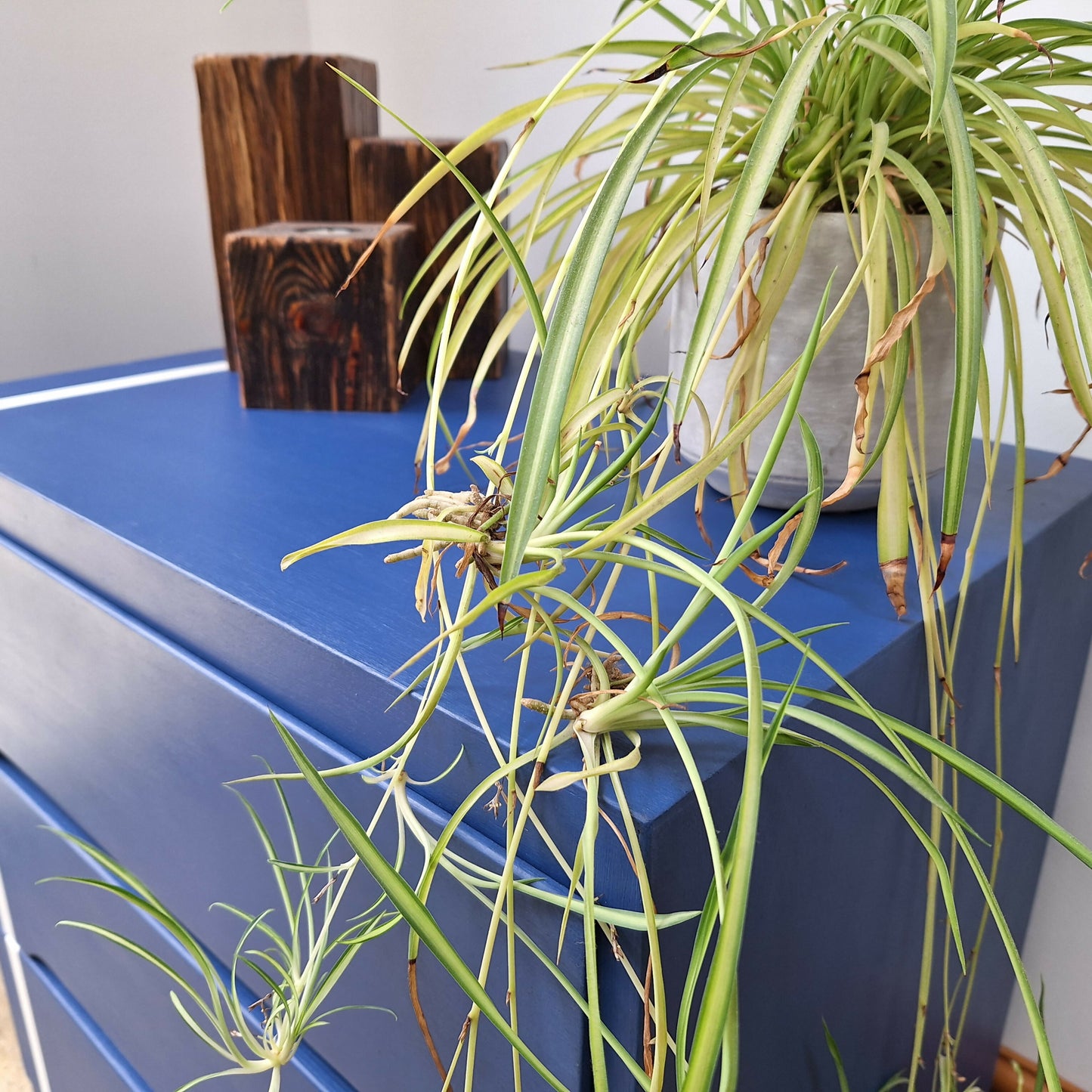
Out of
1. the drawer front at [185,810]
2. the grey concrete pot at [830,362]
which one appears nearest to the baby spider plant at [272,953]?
the drawer front at [185,810]

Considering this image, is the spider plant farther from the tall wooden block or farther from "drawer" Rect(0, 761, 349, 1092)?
the tall wooden block

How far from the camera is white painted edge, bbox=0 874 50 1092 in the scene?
2.80 ft

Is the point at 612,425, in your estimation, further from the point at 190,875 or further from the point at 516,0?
the point at 516,0

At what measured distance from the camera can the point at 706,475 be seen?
0.28 meters

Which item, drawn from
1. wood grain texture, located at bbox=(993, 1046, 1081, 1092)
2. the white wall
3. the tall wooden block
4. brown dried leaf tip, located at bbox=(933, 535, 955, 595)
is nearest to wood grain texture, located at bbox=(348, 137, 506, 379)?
the tall wooden block

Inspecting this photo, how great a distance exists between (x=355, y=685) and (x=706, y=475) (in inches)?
7.6

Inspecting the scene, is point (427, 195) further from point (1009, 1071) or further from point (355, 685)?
point (1009, 1071)

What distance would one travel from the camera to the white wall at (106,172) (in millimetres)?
1058

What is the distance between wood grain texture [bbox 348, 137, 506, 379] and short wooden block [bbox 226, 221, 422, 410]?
0.18 ft

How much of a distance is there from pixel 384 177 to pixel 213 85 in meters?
0.16

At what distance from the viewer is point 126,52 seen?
3.63 feet

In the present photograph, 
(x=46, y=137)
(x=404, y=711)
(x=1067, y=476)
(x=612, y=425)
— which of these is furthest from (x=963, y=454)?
(x=46, y=137)

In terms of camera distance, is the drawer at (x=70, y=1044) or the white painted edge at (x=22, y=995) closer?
the drawer at (x=70, y=1044)

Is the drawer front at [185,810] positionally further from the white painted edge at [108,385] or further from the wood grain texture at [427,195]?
the wood grain texture at [427,195]
